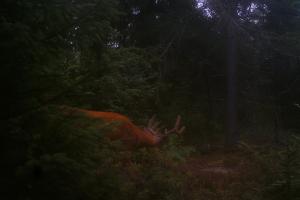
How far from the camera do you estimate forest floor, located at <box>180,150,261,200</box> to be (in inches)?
303

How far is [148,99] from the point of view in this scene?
1309cm

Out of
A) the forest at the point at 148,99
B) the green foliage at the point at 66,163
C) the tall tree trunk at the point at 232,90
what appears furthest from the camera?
the tall tree trunk at the point at 232,90

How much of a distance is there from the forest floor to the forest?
0.04 m

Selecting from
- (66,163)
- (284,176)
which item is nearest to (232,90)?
(284,176)

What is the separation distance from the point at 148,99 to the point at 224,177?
4.47 meters

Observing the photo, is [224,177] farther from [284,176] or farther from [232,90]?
[232,90]

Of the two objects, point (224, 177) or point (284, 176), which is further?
point (224, 177)

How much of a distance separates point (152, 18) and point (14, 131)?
34.2 feet

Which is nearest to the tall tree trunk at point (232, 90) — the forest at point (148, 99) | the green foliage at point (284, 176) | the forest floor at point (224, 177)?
the forest at point (148, 99)

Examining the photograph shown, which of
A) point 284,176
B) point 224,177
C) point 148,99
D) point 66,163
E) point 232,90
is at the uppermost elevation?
point 232,90

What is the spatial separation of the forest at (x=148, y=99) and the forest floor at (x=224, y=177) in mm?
36

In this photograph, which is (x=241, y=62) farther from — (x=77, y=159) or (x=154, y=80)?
(x=77, y=159)

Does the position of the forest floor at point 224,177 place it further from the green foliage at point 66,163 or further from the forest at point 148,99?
the green foliage at point 66,163

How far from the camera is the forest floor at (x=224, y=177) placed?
7.70 meters
